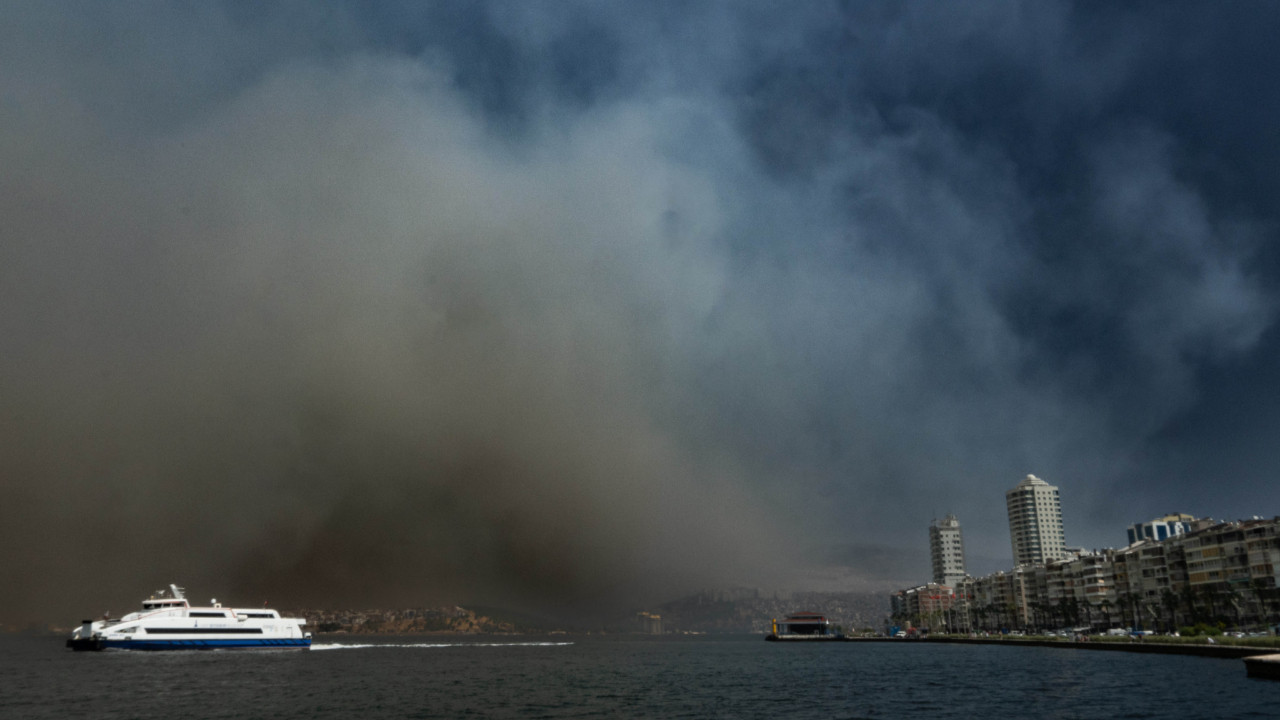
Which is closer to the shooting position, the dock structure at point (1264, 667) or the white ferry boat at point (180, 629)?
the dock structure at point (1264, 667)

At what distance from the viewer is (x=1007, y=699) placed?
73.8 metres

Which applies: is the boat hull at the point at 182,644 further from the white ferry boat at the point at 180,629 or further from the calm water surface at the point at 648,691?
the calm water surface at the point at 648,691

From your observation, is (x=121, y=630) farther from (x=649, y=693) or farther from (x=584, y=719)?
(x=584, y=719)

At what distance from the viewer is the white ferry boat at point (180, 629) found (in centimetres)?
16325

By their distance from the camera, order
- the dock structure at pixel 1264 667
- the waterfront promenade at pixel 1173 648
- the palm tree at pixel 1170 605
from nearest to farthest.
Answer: the dock structure at pixel 1264 667, the waterfront promenade at pixel 1173 648, the palm tree at pixel 1170 605

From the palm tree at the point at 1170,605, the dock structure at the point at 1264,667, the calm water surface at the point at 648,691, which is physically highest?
the palm tree at the point at 1170,605

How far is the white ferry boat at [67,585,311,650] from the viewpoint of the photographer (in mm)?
163250

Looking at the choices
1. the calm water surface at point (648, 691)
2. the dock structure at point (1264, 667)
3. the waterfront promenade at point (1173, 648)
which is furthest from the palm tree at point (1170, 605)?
the dock structure at point (1264, 667)

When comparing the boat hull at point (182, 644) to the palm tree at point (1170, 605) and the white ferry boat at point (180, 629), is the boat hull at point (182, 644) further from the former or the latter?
the palm tree at point (1170, 605)

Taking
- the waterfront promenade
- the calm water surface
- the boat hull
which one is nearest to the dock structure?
the calm water surface

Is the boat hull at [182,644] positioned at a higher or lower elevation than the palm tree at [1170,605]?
lower

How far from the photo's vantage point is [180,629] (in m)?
166

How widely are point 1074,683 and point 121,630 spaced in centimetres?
18292

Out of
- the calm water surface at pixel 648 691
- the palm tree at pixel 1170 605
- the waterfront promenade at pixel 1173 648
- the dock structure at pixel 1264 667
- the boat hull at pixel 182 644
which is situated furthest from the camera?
the palm tree at pixel 1170 605
